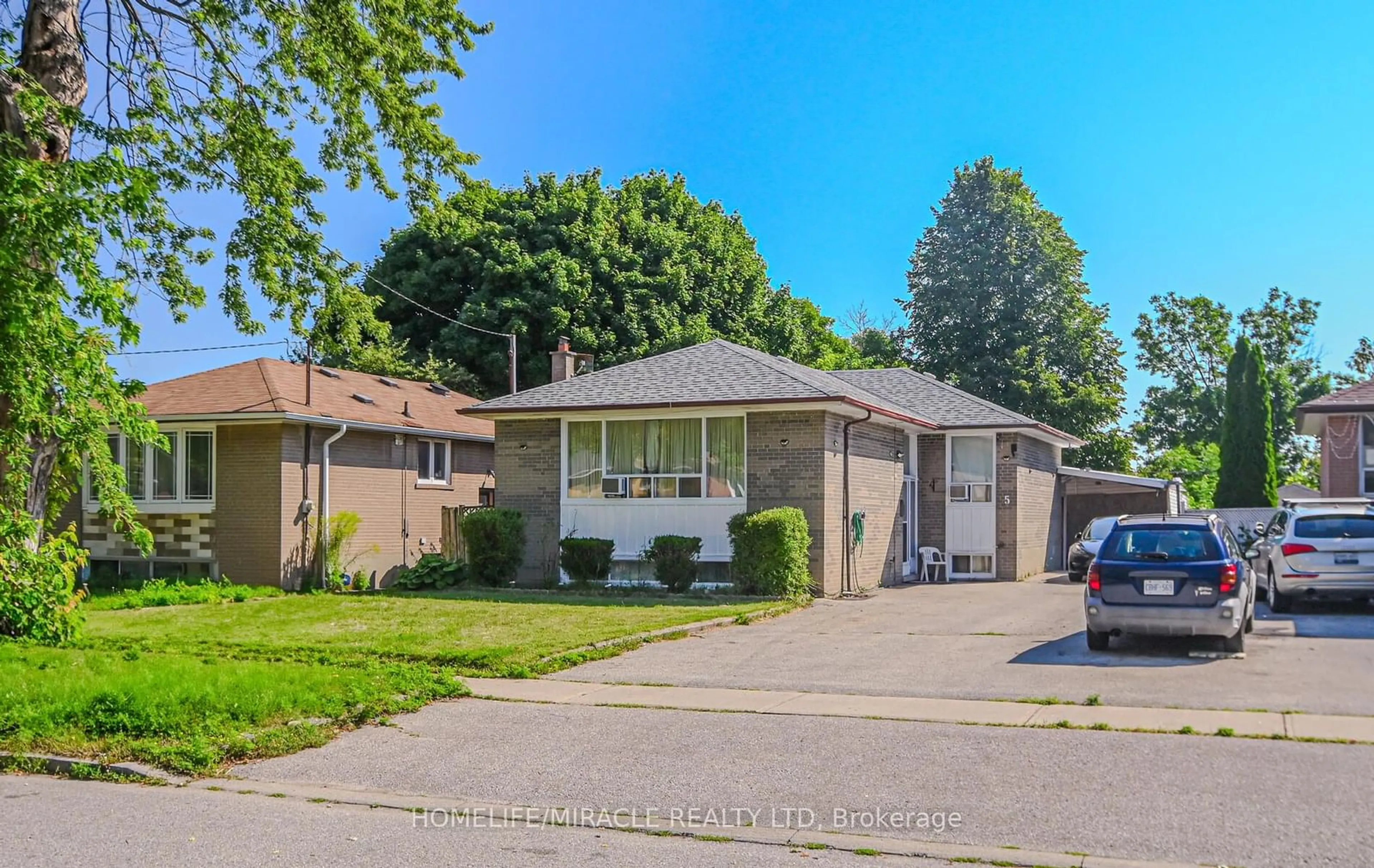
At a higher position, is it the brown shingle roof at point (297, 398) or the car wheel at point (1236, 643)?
the brown shingle roof at point (297, 398)

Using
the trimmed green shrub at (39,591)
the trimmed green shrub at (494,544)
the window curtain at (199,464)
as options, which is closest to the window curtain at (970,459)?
the trimmed green shrub at (494,544)

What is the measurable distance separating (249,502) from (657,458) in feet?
25.6

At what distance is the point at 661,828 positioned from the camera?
6.77 meters

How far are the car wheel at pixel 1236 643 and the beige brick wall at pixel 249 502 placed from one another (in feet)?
53.1

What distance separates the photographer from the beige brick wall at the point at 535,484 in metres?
21.7

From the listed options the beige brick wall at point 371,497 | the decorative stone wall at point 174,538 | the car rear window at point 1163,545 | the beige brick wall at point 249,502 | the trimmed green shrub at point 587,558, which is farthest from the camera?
the decorative stone wall at point 174,538

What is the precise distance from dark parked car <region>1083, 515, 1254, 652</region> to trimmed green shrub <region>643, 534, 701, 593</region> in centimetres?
809

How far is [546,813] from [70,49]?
12391 mm

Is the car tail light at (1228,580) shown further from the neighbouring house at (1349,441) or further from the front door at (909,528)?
the neighbouring house at (1349,441)

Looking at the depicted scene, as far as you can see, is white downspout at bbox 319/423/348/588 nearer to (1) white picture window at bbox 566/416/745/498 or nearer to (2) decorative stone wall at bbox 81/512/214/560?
(2) decorative stone wall at bbox 81/512/214/560

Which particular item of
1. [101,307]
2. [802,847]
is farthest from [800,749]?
[101,307]

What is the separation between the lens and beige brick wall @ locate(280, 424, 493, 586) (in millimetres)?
22141

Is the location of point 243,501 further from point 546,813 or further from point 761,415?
point 546,813

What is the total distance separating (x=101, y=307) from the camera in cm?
1261
